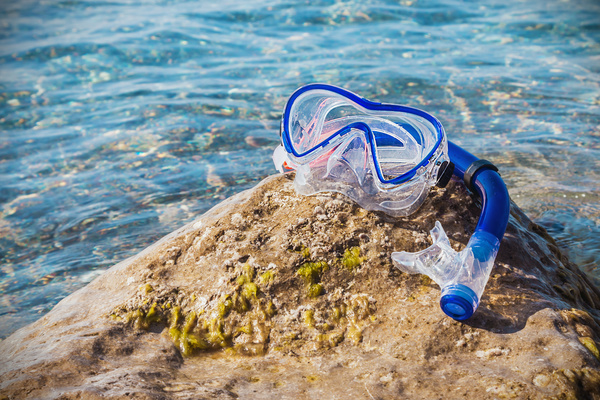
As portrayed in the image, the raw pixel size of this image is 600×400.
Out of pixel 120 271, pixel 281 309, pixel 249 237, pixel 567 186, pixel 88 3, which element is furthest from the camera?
pixel 88 3

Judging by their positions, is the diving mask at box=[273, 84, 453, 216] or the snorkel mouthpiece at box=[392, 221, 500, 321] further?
the diving mask at box=[273, 84, 453, 216]

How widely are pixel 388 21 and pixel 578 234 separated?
10.0 metres

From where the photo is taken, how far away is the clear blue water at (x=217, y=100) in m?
4.66

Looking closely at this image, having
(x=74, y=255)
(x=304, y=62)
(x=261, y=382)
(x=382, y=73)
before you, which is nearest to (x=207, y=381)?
(x=261, y=382)

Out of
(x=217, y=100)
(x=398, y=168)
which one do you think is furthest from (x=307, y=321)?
(x=217, y=100)

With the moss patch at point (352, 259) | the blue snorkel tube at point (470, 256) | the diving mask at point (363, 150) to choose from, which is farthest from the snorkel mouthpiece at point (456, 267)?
the diving mask at point (363, 150)

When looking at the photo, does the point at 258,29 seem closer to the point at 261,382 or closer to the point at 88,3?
the point at 88,3

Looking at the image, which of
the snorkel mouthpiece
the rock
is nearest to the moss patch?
the rock

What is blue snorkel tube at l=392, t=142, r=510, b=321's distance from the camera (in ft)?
6.85

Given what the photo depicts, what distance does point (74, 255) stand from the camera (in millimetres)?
4398

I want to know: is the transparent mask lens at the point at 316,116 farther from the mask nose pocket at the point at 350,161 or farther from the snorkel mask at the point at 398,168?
the mask nose pocket at the point at 350,161

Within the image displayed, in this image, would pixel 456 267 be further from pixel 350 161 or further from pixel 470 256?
pixel 350 161

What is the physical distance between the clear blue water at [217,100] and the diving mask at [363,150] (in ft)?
5.60

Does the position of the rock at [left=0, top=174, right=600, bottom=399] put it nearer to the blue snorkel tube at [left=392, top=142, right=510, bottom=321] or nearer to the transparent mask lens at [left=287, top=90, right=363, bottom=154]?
the blue snorkel tube at [left=392, top=142, right=510, bottom=321]
